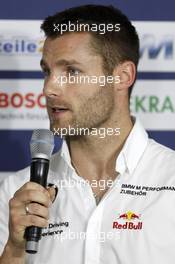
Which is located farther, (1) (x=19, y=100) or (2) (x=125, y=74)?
(1) (x=19, y=100)

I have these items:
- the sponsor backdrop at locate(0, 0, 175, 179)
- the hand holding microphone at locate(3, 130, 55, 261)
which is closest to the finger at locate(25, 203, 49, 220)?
the hand holding microphone at locate(3, 130, 55, 261)

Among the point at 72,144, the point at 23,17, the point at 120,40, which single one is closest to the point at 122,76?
the point at 120,40

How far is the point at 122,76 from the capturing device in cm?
137

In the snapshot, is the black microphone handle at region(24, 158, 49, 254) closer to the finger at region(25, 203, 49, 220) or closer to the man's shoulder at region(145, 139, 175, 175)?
the finger at region(25, 203, 49, 220)

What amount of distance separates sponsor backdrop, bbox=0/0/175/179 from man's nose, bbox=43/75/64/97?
0.33 meters

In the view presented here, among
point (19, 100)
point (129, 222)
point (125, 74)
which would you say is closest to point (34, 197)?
point (129, 222)

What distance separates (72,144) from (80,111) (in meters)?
0.09

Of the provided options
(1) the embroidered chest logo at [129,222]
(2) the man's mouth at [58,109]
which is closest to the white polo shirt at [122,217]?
(1) the embroidered chest logo at [129,222]

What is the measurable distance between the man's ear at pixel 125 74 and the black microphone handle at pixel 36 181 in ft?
1.55

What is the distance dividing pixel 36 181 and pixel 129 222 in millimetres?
319

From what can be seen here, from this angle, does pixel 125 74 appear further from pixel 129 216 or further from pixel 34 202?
pixel 34 202

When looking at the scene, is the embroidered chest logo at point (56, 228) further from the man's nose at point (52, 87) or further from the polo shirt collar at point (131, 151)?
the man's nose at point (52, 87)

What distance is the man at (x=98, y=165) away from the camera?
1.17m

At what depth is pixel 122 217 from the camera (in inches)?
47.0
